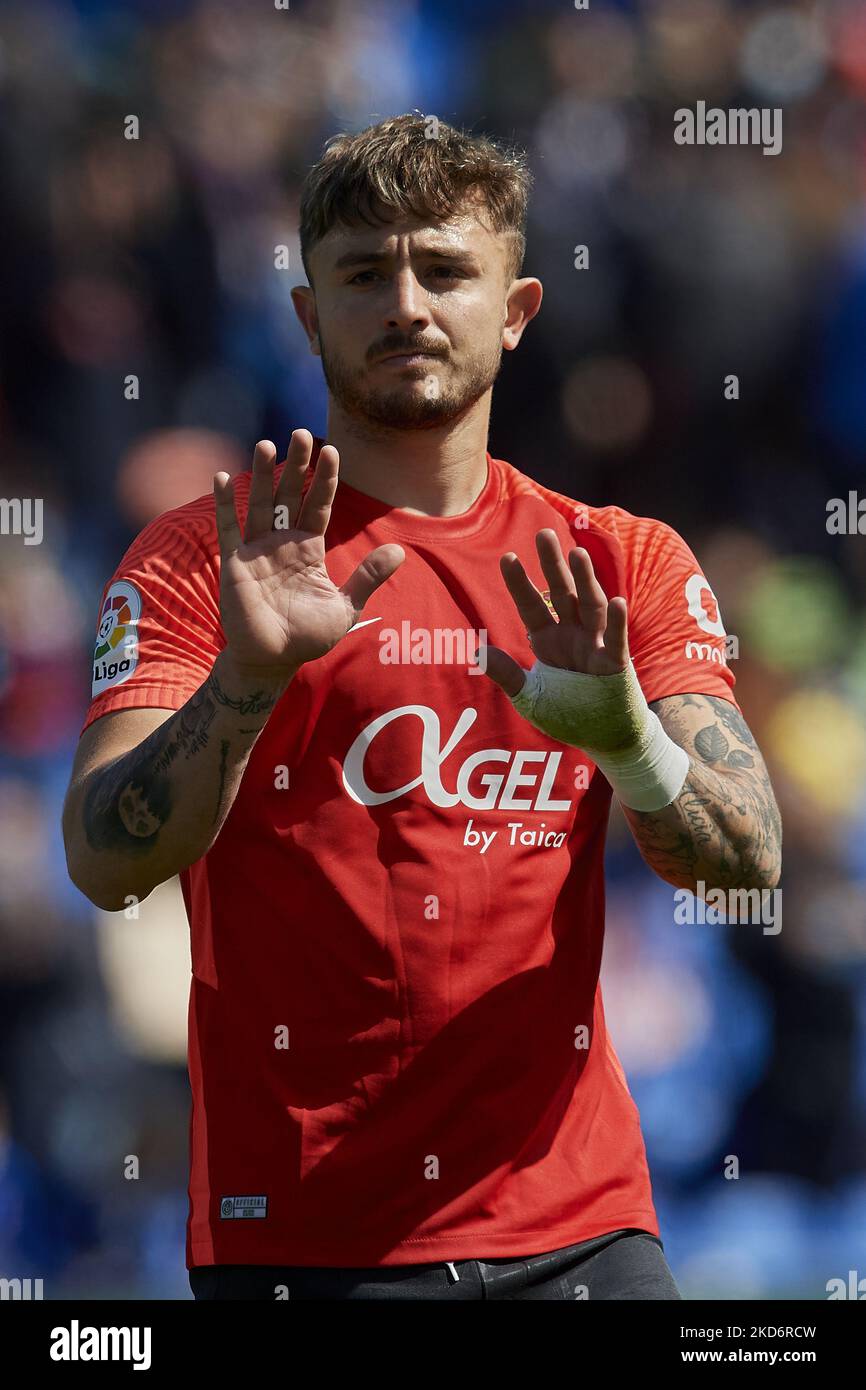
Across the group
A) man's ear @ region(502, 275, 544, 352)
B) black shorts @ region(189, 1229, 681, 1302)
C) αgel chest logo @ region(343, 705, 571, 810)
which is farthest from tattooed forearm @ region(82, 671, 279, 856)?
man's ear @ region(502, 275, 544, 352)

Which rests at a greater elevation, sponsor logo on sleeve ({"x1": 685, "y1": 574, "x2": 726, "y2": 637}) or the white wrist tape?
sponsor logo on sleeve ({"x1": 685, "y1": 574, "x2": 726, "y2": 637})

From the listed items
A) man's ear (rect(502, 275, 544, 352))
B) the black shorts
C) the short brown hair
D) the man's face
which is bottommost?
the black shorts

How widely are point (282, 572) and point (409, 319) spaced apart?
611mm

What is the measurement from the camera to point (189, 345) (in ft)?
13.2

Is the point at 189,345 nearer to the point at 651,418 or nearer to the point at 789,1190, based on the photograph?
the point at 651,418

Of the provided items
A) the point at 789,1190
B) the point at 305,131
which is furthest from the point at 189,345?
the point at 789,1190

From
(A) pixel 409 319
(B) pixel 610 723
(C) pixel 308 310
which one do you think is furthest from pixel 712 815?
(C) pixel 308 310

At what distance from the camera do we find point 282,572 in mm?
1999

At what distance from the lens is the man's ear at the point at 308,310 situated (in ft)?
8.71

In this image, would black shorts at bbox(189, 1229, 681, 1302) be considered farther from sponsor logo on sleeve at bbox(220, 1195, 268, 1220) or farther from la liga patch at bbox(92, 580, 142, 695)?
la liga patch at bbox(92, 580, 142, 695)

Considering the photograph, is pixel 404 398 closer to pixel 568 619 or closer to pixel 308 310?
pixel 308 310

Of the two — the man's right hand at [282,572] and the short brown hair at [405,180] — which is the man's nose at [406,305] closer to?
the short brown hair at [405,180]

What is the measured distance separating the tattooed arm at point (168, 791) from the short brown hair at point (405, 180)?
3.05 ft

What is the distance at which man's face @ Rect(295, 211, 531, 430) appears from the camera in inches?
96.0
